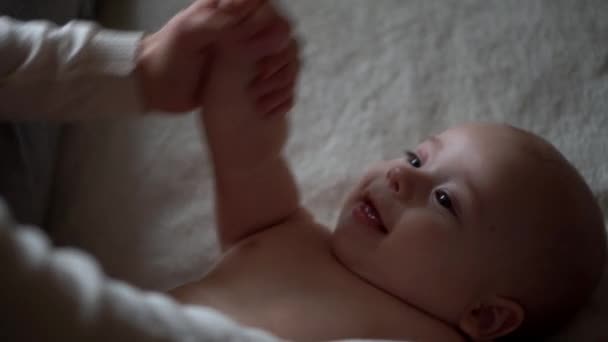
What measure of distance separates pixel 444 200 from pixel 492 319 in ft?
0.44

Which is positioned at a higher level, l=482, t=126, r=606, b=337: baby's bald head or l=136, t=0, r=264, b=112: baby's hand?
l=136, t=0, r=264, b=112: baby's hand

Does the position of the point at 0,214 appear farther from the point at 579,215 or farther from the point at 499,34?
the point at 499,34

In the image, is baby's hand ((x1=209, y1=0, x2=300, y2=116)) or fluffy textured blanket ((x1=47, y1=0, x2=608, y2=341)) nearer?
baby's hand ((x1=209, y1=0, x2=300, y2=116))

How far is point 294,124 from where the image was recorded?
107 centimetres

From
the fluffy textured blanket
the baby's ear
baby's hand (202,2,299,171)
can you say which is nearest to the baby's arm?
baby's hand (202,2,299,171)

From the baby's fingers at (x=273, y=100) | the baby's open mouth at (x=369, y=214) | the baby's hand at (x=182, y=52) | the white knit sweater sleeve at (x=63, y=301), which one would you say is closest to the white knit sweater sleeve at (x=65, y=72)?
the baby's hand at (x=182, y=52)

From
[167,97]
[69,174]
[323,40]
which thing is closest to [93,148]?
[69,174]

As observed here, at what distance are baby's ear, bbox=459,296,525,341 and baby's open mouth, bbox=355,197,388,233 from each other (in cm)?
13

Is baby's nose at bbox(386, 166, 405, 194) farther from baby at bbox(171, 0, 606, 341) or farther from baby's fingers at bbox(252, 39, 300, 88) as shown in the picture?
baby's fingers at bbox(252, 39, 300, 88)

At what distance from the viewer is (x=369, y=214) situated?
Answer: 83 centimetres

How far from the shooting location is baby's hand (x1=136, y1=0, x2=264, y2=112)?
2.50ft

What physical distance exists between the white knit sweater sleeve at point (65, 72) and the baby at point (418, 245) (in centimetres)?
9

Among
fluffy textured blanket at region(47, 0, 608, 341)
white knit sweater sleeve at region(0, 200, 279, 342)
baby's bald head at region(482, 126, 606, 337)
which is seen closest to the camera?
white knit sweater sleeve at region(0, 200, 279, 342)

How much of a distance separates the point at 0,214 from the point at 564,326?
25.4 inches
